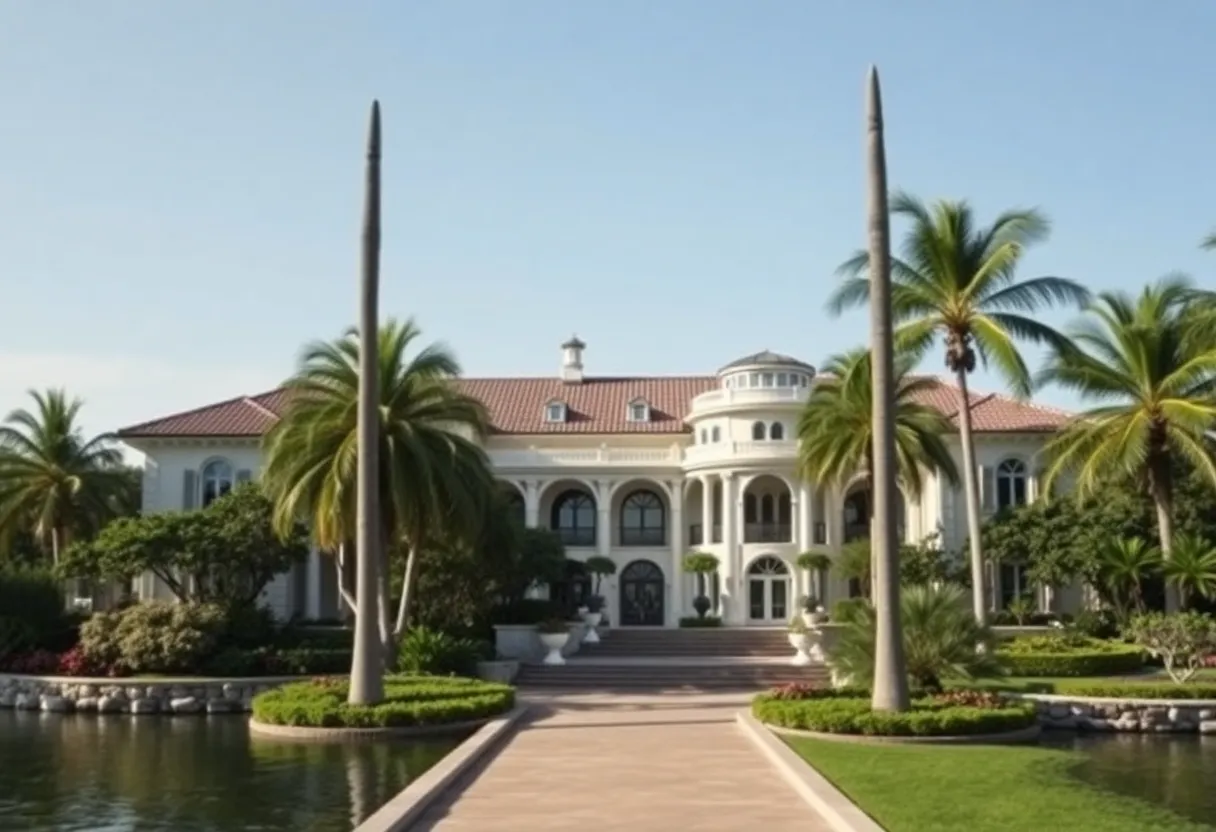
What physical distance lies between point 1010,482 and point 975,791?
3638 centimetres

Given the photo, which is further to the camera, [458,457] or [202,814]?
[458,457]

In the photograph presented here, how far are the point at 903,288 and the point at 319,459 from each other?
555 inches

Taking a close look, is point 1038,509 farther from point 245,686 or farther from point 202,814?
point 202,814

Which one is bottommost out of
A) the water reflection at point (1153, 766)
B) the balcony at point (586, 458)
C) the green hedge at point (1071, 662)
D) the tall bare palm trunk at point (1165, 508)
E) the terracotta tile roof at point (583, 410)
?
the water reflection at point (1153, 766)

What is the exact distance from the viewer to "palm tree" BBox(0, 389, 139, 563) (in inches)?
1885

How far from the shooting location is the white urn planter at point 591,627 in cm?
4056

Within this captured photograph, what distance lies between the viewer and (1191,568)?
111 ft

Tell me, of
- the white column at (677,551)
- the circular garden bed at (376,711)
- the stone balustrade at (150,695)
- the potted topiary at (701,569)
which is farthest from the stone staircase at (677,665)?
the white column at (677,551)

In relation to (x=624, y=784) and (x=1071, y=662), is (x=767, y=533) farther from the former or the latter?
(x=624, y=784)

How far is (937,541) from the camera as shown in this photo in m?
47.6

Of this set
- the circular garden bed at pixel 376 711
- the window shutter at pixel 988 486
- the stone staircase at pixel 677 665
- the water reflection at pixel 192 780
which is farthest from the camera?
the window shutter at pixel 988 486

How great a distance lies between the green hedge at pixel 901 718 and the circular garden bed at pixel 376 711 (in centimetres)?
473

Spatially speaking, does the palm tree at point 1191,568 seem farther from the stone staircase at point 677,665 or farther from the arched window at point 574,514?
the arched window at point 574,514

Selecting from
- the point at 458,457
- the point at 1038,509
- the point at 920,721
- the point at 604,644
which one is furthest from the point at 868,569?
the point at 920,721
